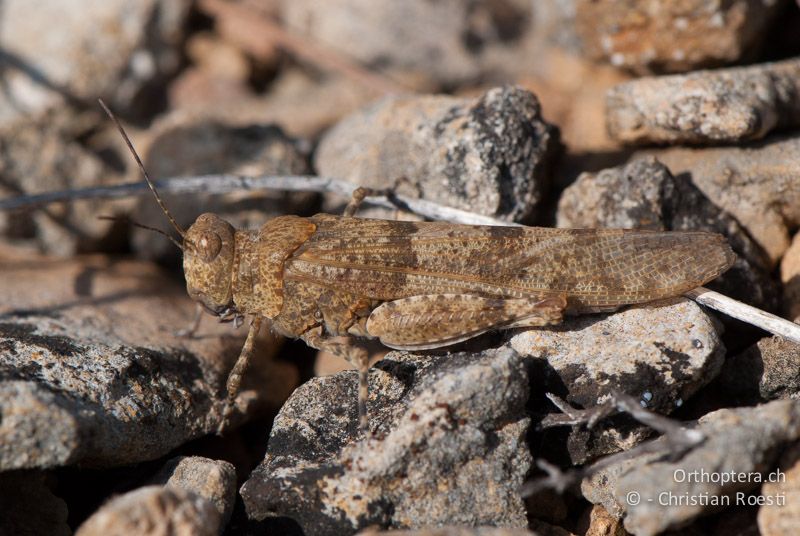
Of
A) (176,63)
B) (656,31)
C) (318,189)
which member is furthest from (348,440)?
(176,63)

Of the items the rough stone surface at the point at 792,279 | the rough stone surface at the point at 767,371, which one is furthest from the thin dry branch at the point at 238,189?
the rough stone surface at the point at 792,279

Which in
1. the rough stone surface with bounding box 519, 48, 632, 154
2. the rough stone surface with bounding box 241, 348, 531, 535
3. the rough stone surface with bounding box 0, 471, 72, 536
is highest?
the rough stone surface with bounding box 519, 48, 632, 154

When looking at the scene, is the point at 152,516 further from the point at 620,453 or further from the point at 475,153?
the point at 475,153

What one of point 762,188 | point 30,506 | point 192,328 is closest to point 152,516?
point 30,506

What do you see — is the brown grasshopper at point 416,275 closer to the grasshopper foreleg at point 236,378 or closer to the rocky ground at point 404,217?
the grasshopper foreleg at point 236,378

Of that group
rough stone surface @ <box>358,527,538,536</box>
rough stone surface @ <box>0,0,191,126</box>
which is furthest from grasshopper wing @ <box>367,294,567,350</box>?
rough stone surface @ <box>0,0,191,126</box>

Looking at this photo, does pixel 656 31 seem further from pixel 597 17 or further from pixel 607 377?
pixel 607 377

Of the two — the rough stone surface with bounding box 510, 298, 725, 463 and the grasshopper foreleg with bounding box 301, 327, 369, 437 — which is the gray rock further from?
the grasshopper foreleg with bounding box 301, 327, 369, 437
